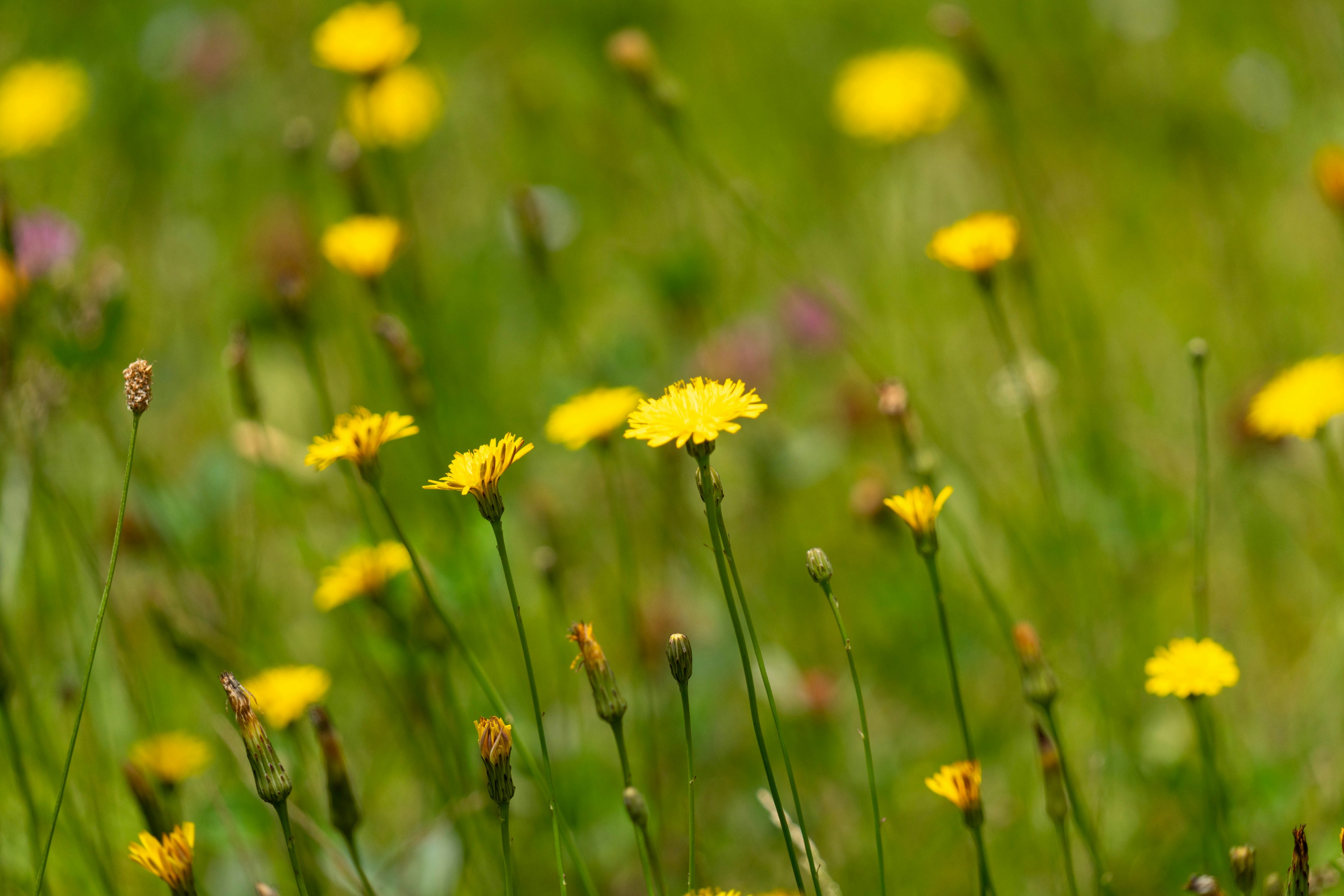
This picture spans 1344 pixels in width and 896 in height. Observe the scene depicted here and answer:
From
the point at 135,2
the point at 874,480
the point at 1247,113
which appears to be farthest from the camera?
the point at 135,2

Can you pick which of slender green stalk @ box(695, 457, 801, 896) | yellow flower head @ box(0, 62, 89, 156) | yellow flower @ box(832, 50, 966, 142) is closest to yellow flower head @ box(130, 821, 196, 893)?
slender green stalk @ box(695, 457, 801, 896)

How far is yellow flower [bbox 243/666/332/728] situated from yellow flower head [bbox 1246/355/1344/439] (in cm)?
130

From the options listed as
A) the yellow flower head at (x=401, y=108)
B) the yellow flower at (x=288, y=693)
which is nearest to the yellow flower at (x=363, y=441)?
the yellow flower at (x=288, y=693)

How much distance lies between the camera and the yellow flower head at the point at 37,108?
2904 millimetres

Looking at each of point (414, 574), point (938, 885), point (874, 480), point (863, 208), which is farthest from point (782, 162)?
point (938, 885)

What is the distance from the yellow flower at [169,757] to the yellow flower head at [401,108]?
4.61 feet

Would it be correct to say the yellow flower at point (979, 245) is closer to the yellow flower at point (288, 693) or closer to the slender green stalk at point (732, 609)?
the slender green stalk at point (732, 609)

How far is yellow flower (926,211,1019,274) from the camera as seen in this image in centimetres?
147

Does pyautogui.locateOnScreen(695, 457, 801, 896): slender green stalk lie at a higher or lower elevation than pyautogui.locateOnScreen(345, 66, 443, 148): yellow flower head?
lower

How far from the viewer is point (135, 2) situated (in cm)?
415

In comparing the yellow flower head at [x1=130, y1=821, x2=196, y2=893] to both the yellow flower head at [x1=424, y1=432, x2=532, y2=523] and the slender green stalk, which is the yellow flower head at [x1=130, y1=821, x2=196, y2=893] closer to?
the yellow flower head at [x1=424, y1=432, x2=532, y2=523]

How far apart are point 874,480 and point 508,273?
5.00ft

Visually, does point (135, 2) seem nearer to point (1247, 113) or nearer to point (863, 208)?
point (863, 208)

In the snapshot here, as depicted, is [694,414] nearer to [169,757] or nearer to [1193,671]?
[1193,671]
